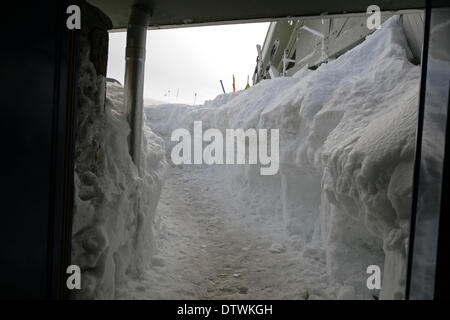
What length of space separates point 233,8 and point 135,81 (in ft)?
5.23

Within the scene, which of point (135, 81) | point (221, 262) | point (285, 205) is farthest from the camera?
point (285, 205)

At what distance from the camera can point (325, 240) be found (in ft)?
15.7

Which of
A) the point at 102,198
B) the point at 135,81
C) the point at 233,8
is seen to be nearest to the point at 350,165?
the point at 233,8

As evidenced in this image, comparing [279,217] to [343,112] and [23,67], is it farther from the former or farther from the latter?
[23,67]

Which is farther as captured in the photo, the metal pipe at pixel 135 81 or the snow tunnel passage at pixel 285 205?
the metal pipe at pixel 135 81

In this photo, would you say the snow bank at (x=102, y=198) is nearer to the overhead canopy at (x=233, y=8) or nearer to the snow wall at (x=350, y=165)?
the overhead canopy at (x=233, y=8)

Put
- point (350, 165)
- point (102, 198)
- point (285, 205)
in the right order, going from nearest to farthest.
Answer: point (102, 198) < point (350, 165) < point (285, 205)

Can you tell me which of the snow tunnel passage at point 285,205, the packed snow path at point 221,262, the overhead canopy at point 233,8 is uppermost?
the overhead canopy at point 233,8

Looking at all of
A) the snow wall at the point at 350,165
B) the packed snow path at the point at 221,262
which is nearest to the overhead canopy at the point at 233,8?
the snow wall at the point at 350,165

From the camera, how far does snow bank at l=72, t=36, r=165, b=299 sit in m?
2.79

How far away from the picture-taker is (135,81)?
4035 millimetres

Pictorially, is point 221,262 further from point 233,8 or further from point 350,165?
point 233,8

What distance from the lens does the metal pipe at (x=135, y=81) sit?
3.93m

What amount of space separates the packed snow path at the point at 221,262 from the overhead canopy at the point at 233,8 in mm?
3519
